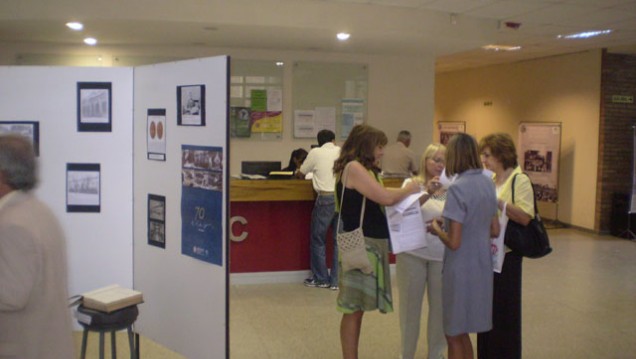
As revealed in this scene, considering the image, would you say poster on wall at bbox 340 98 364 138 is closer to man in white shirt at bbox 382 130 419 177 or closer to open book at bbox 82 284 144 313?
man in white shirt at bbox 382 130 419 177

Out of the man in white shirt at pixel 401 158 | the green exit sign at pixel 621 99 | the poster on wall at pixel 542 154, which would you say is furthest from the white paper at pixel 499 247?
the poster on wall at pixel 542 154

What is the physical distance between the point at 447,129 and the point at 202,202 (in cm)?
1198

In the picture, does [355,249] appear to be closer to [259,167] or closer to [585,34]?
[259,167]

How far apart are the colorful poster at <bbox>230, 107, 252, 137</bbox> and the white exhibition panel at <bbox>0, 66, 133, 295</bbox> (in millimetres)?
5052

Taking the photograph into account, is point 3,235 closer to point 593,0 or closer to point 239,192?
point 239,192

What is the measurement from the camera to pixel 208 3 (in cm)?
677

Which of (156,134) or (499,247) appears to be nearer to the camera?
(499,247)

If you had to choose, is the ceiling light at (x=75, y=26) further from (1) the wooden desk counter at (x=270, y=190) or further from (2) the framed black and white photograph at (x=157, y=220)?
(2) the framed black and white photograph at (x=157, y=220)

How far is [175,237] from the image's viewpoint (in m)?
3.74

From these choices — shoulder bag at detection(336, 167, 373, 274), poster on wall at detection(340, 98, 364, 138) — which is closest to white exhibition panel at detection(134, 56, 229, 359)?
shoulder bag at detection(336, 167, 373, 274)

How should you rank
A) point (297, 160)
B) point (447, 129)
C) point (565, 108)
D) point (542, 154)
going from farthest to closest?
1. point (447, 129)
2. point (542, 154)
3. point (565, 108)
4. point (297, 160)

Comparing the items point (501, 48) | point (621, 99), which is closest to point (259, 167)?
point (501, 48)

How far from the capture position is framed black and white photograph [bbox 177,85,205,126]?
3.43 meters

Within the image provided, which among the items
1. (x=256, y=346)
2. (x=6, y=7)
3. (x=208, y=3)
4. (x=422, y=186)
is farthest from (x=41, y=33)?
(x=422, y=186)
